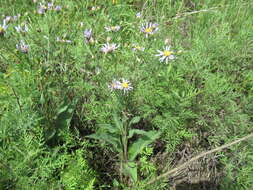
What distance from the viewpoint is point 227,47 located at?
1691mm

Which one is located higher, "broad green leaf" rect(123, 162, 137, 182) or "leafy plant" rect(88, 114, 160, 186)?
"leafy plant" rect(88, 114, 160, 186)

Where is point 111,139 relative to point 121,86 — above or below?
below

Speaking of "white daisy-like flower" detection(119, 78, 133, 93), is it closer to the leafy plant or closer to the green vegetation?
the green vegetation

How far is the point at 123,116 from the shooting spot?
53.5 inches

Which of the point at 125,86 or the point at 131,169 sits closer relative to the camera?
the point at 131,169

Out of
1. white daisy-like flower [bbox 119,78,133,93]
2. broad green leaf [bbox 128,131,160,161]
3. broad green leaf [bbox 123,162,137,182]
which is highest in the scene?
white daisy-like flower [bbox 119,78,133,93]

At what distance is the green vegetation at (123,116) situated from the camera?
3.72 feet

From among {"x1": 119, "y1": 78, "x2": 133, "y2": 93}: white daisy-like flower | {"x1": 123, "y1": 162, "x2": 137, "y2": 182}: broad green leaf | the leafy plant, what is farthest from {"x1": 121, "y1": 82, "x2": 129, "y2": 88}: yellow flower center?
{"x1": 123, "y1": 162, "x2": 137, "y2": 182}: broad green leaf

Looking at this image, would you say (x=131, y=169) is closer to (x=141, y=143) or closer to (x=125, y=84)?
(x=141, y=143)

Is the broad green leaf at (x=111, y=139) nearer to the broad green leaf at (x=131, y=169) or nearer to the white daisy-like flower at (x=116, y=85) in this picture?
the broad green leaf at (x=131, y=169)

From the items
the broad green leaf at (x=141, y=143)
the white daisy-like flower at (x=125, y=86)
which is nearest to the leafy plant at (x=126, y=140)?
the broad green leaf at (x=141, y=143)

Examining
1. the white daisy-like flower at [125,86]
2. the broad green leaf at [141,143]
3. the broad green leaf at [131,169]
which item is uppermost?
the white daisy-like flower at [125,86]

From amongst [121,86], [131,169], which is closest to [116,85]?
[121,86]

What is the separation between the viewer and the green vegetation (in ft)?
3.72
